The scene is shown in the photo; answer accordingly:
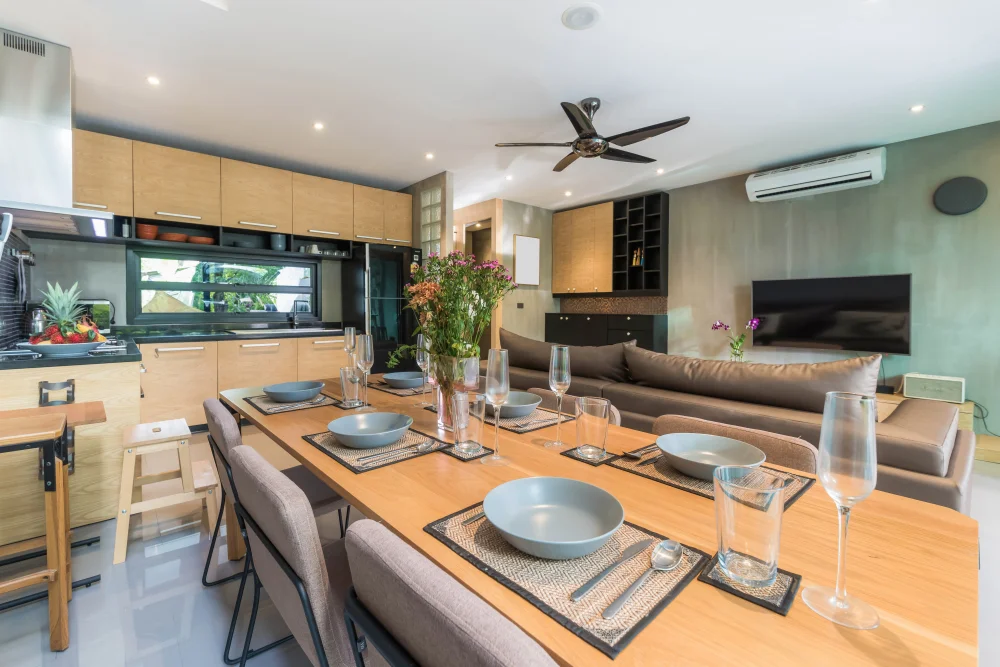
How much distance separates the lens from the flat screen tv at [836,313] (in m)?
3.96

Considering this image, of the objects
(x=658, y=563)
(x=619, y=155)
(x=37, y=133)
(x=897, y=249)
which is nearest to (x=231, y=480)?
(x=658, y=563)

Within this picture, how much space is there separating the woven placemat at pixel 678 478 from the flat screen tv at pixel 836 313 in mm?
4162

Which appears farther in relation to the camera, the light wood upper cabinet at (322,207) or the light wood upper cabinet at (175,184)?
the light wood upper cabinet at (322,207)

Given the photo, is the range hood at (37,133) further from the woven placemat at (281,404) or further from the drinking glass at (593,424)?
the drinking glass at (593,424)

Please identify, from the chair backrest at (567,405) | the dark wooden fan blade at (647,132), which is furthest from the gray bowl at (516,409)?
the dark wooden fan blade at (647,132)

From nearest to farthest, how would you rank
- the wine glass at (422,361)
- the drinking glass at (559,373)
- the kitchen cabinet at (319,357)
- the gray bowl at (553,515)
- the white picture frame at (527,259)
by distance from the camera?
the gray bowl at (553,515)
the drinking glass at (559,373)
the wine glass at (422,361)
the kitchen cabinet at (319,357)
the white picture frame at (527,259)

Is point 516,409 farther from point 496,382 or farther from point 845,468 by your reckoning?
point 845,468

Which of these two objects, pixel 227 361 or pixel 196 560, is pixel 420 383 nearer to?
pixel 196 560

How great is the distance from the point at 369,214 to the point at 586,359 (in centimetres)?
319

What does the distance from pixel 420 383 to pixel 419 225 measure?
130 inches

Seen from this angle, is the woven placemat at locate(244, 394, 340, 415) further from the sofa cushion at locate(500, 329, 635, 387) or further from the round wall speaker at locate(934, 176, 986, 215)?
the round wall speaker at locate(934, 176, 986, 215)

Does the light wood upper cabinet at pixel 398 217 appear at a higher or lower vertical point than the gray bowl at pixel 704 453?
higher

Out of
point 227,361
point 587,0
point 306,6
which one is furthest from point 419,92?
point 227,361

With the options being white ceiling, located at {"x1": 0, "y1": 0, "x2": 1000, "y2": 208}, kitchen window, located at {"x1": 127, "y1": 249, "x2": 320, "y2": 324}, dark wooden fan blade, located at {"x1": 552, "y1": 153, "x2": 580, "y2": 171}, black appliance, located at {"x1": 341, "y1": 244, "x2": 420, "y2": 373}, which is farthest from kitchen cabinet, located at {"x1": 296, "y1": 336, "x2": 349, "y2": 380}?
dark wooden fan blade, located at {"x1": 552, "y1": 153, "x2": 580, "y2": 171}
